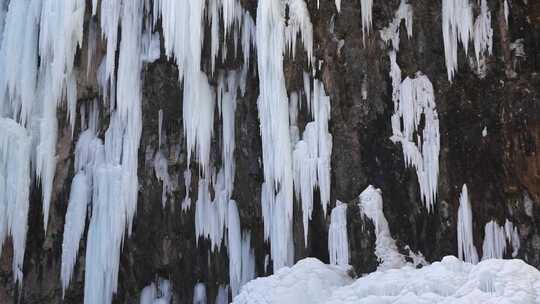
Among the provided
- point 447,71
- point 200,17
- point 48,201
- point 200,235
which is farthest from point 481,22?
point 48,201

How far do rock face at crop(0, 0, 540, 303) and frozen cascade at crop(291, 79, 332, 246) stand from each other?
115mm

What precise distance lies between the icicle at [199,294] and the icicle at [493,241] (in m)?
3.97

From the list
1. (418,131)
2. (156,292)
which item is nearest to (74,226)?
(156,292)

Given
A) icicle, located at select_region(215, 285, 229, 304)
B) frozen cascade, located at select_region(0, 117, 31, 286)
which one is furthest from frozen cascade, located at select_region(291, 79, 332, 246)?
frozen cascade, located at select_region(0, 117, 31, 286)

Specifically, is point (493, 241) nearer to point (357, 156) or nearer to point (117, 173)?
point (357, 156)

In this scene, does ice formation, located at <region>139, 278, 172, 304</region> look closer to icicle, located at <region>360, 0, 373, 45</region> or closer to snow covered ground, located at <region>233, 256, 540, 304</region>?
snow covered ground, located at <region>233, 256, 540, 304</region>

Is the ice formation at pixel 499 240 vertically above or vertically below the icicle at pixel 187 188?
below

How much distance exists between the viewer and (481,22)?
940 cm

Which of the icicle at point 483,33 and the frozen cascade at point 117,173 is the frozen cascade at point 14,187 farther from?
the icicle at point 483,33

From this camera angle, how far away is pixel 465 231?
9.12m

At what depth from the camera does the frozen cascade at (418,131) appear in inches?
368

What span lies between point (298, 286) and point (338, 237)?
2139 mm

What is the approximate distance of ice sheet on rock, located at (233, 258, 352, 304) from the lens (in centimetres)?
743

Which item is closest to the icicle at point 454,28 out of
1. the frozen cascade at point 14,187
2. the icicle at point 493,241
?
the icicle at point 493,241
